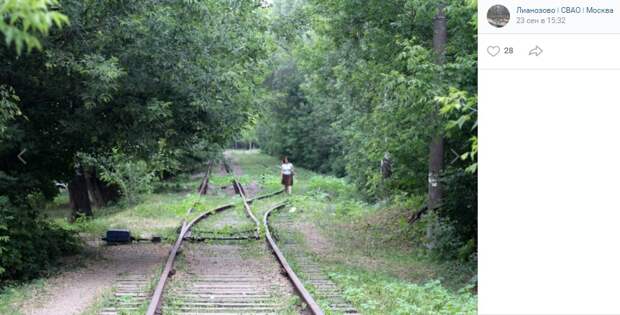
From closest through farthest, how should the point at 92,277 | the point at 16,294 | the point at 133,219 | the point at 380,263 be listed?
the point at 16,294 → the point at 92,277 → the point at 380,263 → the point at 133,219

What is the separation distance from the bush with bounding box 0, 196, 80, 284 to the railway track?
2.20m

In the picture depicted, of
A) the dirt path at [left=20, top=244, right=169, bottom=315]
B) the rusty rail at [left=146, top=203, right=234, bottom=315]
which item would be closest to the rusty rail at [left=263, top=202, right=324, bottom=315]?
the rusty rail at [left=146, top=203, right=234, bottom=315]

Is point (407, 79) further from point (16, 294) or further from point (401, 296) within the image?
point (16, 294)

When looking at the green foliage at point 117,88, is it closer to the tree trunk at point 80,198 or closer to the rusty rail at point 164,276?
the rusty rail at point 164,276

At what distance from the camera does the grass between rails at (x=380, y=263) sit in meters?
10.5

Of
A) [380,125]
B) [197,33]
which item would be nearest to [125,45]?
[197,33]

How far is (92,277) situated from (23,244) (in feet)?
4.08

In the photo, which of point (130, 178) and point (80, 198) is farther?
point (130, 178)

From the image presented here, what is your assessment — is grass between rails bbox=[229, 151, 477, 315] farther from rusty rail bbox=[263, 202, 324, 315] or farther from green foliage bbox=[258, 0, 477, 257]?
green foliage bbox=[258, 0, 477, 257]

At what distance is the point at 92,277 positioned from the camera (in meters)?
12.9

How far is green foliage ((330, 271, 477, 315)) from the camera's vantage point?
32.4ft
